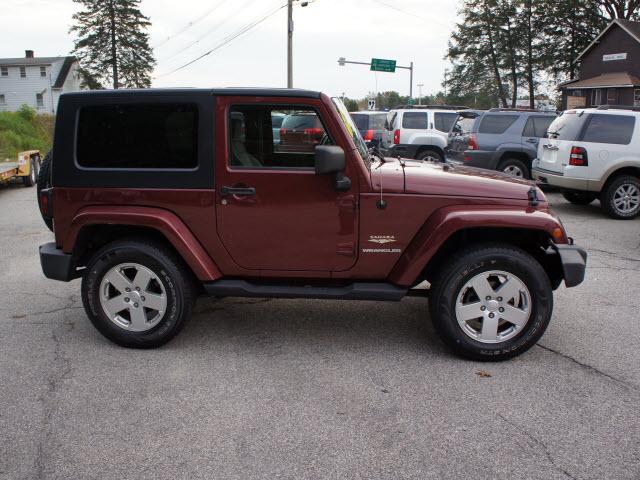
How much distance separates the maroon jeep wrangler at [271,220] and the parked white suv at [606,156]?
659 centimetres

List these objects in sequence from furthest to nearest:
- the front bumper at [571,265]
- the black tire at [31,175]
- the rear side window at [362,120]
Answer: the rear side window at [362,120]
the black tire at [31,175]
the front bumper at [571,265]

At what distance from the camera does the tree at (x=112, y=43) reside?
60.5 m

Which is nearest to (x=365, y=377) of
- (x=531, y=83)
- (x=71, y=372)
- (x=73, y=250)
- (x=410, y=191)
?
→ (x=410, y=191)

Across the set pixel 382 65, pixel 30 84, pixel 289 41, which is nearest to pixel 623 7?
pixel 382 65

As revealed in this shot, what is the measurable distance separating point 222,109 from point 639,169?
8.59 metres

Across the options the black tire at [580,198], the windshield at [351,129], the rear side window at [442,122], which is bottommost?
the black tire at [580,198]

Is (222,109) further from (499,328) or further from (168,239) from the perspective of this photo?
(499,328)

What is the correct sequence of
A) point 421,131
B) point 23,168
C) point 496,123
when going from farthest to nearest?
point 421,131 < point 23,168 < point 496,123

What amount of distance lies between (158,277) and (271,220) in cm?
92

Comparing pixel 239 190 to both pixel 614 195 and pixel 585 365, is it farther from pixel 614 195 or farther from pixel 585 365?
pixel 614 195

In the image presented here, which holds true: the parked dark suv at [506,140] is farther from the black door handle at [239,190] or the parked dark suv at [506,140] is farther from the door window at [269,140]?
the black door handle at [239,190]

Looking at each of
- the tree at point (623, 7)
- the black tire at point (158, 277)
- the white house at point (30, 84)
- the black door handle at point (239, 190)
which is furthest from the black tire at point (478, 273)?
the white house at point (30, 84)

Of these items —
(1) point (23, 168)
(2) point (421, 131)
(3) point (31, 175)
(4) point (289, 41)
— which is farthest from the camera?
(4) point (289, 41)

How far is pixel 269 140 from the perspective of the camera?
14.6ft
